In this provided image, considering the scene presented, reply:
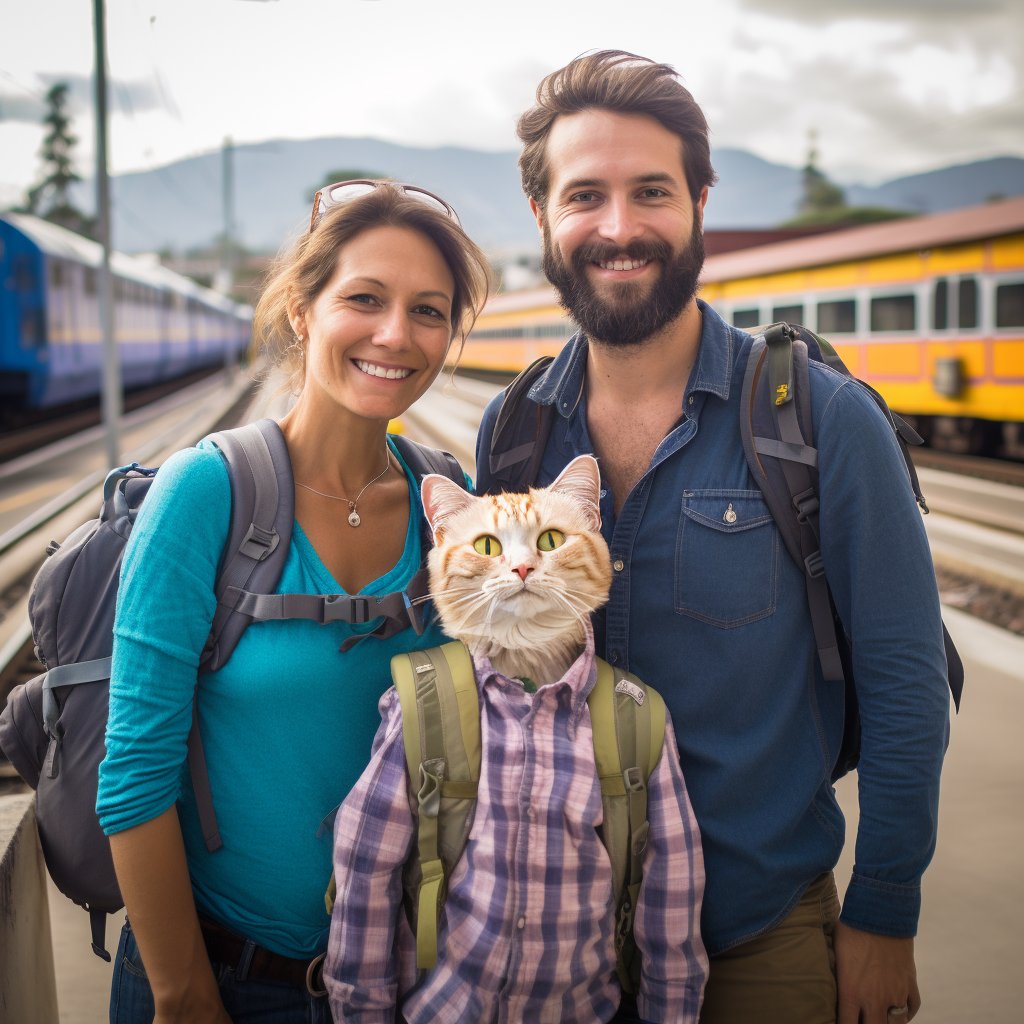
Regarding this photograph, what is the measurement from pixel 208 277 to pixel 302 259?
109m

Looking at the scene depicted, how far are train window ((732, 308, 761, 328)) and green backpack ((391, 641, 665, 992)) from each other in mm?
12762

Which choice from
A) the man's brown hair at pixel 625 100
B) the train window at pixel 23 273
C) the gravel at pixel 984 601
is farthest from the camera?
the train window at pixel 23 273

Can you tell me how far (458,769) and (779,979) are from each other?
2.71ft

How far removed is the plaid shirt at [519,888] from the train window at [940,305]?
1096 cm

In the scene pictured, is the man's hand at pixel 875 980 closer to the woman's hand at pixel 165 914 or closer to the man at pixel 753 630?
the man at pixel 753 630

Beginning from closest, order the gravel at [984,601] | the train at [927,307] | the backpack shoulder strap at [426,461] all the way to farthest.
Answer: the backpack shoulder strap at [426,461] < the gravel at [984,601] < the train at [927,307]

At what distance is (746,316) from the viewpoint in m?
14.0

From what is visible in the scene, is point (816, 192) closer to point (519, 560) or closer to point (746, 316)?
point (746, 316)

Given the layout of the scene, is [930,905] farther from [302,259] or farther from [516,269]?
[516,269]

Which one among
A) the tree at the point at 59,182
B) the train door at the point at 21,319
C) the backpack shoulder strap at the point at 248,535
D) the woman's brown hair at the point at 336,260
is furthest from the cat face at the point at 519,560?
the tree at the point at 59,182

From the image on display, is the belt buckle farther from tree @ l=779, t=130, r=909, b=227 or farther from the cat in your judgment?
tree @ l=779, t=130, r=909, b=227

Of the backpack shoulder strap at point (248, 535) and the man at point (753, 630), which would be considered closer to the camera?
the backpack shoulder strap at point (248, 535)

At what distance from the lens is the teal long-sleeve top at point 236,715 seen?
1.60 meters

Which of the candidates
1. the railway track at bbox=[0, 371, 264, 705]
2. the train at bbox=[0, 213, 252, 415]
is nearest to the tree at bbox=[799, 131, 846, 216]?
the train at bbox=[0, 213, 252, 415]
